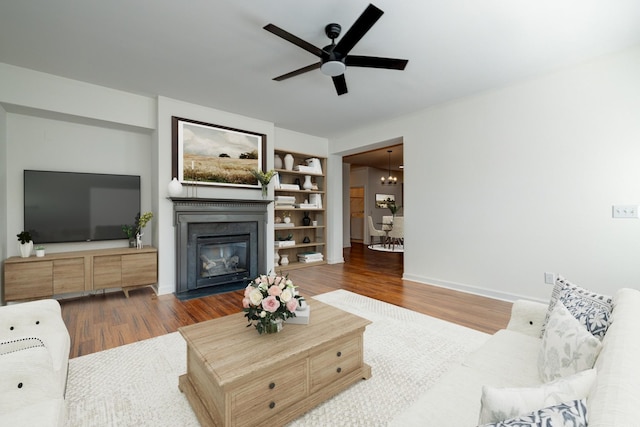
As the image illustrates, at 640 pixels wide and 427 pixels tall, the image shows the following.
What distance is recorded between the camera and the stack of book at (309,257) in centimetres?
598

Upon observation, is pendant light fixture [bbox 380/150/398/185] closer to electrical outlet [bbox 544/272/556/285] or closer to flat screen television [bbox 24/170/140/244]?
electrical outlet [bbox 544/272/556/285]

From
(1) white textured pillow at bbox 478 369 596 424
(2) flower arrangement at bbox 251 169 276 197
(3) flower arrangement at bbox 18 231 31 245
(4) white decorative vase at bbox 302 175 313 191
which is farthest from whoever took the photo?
(4) white decorative vase at bbox 302 175 313 191

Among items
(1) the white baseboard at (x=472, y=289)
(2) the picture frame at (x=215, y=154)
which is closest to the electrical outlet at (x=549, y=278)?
(1) the white baseboard at (x=472, y=289)

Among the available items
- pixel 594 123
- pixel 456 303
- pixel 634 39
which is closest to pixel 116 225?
pixel 456 303

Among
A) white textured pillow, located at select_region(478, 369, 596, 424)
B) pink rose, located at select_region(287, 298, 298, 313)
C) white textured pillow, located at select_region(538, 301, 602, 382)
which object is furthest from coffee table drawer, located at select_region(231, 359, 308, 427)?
white textured pillow, located at select_region(538, 301, 602, 382)

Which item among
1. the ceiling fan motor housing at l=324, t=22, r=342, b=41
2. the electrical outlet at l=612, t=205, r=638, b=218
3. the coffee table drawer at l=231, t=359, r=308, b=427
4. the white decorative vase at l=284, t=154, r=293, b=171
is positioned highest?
the ceiling fan motor housing at l=324, t=22, r=342, b=41

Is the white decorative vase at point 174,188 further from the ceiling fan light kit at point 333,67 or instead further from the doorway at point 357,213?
the doorway at point 357,213

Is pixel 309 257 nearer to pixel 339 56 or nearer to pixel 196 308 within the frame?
pixel 196 308

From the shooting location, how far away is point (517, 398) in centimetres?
73

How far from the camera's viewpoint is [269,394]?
149cm

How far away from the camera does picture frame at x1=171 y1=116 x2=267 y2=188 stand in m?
4.12

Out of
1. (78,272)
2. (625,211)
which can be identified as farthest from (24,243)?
(625,211)

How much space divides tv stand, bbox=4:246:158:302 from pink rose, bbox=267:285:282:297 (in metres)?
3.00

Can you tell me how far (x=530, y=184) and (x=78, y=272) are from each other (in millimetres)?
5554
